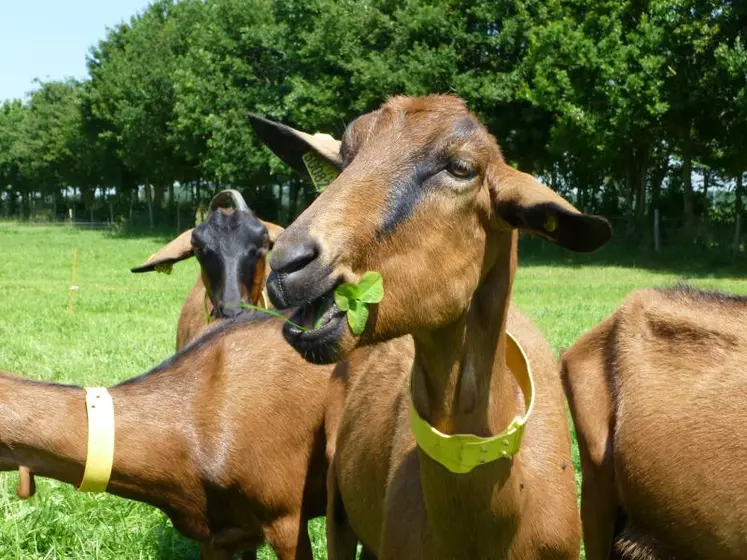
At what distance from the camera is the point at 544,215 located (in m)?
2.33

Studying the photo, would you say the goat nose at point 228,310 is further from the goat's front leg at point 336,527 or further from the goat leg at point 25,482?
the goat leg at point 25,482

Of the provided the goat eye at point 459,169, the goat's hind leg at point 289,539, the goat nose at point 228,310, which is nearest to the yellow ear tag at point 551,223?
the goat eye at point 459,169

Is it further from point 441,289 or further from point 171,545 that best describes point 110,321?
point 441,289

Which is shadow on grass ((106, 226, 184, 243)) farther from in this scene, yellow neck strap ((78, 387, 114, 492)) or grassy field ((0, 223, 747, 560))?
yellow neck strap ((78, 387, 114, 492))

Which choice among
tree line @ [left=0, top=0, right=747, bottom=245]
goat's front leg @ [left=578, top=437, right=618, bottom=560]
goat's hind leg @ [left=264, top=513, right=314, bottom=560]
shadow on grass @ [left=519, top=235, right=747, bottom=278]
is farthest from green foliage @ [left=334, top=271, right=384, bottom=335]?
shadow on grass @ [left=519, top=235, right=747, bottom=278]

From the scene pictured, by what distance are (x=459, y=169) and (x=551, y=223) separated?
293 millimetres

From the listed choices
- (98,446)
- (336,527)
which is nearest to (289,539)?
(336,527)

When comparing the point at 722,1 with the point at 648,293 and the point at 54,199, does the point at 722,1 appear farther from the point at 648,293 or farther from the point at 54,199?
the point at 54,199

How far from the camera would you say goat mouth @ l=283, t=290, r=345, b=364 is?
2215 mm

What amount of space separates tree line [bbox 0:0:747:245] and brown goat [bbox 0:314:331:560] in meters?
11.2

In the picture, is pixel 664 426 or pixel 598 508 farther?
pixel 598 508

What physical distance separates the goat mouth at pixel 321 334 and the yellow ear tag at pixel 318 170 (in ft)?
3.08

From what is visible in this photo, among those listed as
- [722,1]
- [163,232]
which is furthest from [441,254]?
[163,232]

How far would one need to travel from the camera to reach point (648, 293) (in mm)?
4434
